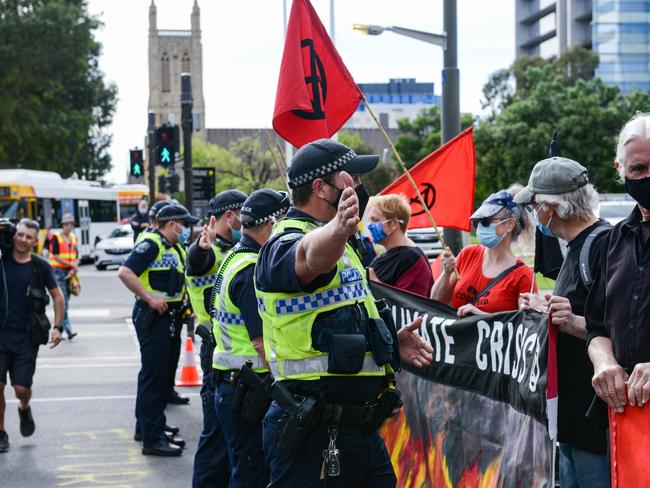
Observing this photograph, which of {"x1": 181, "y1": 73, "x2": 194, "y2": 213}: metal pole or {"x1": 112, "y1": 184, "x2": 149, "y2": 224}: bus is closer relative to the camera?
{"x1": 181, "y1": 73, "x2": 194, "y2": 213}: metal pole

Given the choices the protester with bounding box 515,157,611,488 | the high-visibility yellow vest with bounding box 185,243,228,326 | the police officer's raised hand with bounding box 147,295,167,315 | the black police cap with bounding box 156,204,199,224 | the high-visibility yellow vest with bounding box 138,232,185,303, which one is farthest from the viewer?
the black police cap with bounding box 156,204,199,224

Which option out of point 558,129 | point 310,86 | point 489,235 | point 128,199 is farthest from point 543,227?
point 128,199

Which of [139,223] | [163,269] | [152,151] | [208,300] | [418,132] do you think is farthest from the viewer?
[418,132]

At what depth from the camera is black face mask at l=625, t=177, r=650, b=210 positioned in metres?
3.40

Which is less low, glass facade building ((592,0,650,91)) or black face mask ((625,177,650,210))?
glass facade building ((592,0,650,91))

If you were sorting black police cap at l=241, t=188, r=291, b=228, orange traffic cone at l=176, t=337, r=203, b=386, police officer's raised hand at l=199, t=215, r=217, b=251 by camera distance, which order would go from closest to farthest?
black police cap at l=241, t=188, r=291, b=228 → police officer's raised hand at l=199, t=215, r=217, b=251 → orange traffic cone at l=176, t=337, r=203, b=386

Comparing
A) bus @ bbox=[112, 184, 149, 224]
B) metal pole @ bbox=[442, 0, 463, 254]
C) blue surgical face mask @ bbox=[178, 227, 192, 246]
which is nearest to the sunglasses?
blue surgical face mask @ bbox=[178, 227, 192, 246]

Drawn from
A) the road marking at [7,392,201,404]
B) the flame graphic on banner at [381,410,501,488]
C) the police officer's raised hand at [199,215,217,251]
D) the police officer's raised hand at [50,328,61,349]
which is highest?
the police officer's raised hand at [199,215,217,251]

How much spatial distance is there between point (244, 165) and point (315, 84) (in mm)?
71411

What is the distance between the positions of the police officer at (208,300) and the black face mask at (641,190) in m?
3.17

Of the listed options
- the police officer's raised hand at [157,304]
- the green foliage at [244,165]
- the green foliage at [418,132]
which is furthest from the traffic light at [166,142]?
the green foliage at [244,165]

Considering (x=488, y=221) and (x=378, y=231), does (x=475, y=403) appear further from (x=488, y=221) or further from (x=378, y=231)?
(x=378, y=231)

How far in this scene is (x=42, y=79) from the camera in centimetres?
A: 4641

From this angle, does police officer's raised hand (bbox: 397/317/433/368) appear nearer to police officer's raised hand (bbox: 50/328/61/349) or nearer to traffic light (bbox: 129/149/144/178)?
police officer's raised hand (bbox: 50/328/61/349)
